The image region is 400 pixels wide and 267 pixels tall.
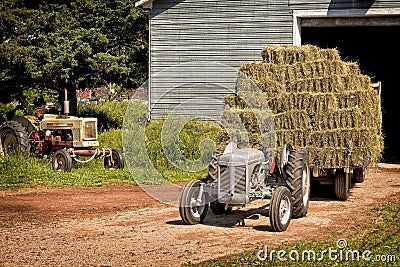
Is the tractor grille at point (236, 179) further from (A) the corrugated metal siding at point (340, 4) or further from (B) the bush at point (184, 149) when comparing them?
(A) the corrugated metal siding at point (340, 4)

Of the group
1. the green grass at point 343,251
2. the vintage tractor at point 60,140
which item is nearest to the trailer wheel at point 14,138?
the vintage tractor at point 60,140

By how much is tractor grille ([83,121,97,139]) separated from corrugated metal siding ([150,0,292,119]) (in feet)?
12.7

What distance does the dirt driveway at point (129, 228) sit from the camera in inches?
339

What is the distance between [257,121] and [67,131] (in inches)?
294

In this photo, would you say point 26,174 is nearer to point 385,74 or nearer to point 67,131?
point 67,131

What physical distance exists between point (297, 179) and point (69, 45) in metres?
16.7

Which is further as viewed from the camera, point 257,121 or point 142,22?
point 142,22

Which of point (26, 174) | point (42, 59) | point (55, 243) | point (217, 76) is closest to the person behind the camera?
point (55, 243)

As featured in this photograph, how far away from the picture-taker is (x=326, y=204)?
12875 mm

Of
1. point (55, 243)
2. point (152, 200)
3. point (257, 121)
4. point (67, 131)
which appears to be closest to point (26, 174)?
point (67, 131)

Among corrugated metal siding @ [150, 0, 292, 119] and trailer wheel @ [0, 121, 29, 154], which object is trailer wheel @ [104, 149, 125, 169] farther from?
corrugated metal siding @ [150, 0, 292, 119]

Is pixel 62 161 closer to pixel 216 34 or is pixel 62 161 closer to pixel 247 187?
pixel 216 34

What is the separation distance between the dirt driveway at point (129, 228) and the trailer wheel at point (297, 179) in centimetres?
21

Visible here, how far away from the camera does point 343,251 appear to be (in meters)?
8.47
